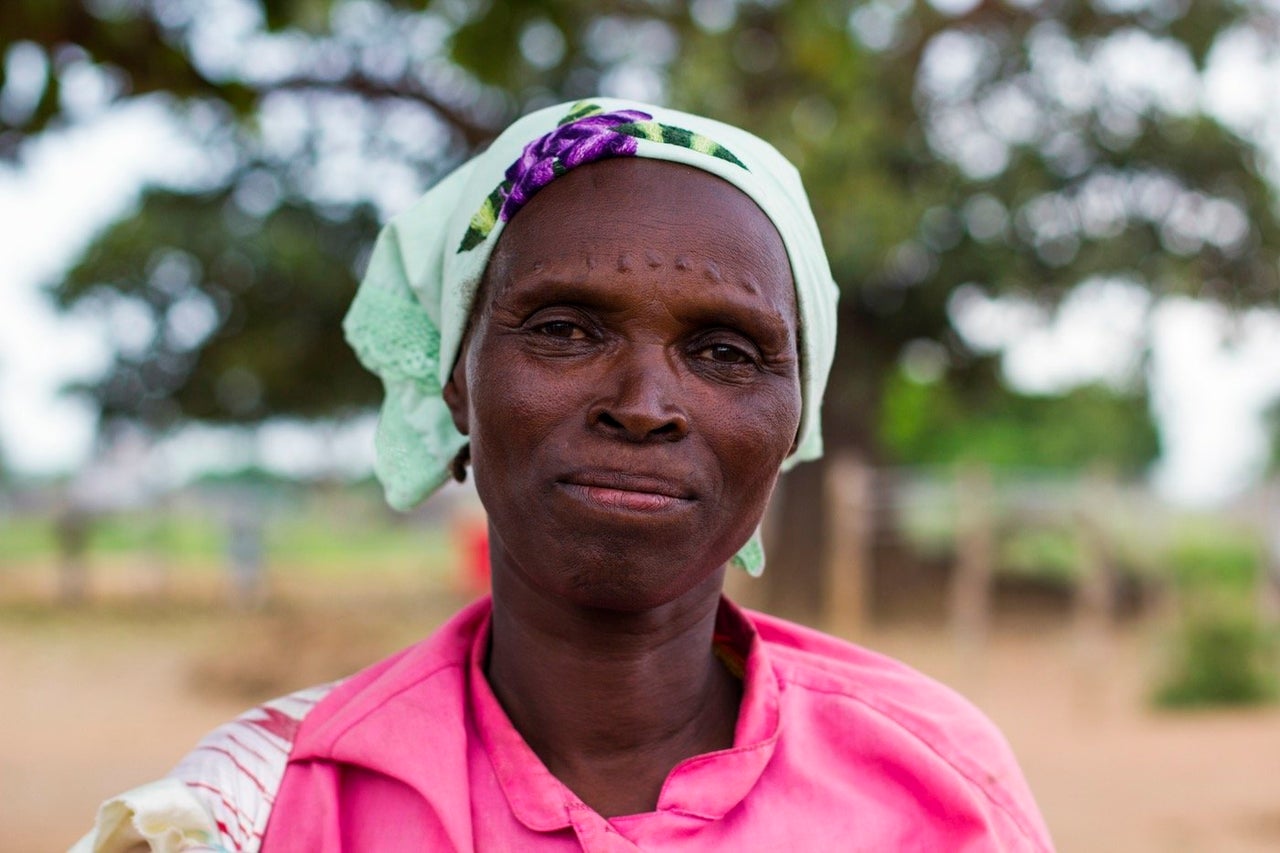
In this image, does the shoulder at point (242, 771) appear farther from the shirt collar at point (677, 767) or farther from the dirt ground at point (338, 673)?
the dirt ground at point (338, 673)

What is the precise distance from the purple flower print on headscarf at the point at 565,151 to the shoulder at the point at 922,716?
25.7 inches

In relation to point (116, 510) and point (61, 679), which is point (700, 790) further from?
point (116, 510)

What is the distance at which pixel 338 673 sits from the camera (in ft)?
37.1

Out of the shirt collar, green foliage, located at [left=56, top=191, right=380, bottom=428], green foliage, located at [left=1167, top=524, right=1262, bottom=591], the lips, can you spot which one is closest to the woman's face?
the lips

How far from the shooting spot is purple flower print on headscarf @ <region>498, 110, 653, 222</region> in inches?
56.4

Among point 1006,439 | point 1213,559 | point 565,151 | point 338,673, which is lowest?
point 1006,439

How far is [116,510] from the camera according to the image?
17.3 metres

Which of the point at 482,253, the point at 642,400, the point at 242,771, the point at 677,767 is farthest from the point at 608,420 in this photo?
the point at 242,771

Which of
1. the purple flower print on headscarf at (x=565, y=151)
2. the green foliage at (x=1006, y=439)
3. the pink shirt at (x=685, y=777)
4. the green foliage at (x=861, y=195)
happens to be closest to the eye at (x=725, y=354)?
the purple flower print on headscarf at (x=565, y=151)

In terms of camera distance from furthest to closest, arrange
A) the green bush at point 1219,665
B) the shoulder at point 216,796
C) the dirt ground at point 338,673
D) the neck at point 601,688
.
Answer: the green bush at point 1219,665 → the dirt ground at point 338,673 → the neck at point 601,688 → the shoulder at point 216,796

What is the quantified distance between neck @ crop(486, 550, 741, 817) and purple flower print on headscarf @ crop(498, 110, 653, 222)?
1.46 feet

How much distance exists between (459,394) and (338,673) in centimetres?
1023

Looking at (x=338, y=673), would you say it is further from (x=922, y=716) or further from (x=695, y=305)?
→ (x=695, y=305)

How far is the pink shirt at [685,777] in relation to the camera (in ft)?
4.48
